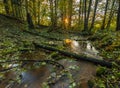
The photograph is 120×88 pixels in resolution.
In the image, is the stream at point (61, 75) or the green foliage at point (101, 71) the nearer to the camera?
the stream at point (61, 75)

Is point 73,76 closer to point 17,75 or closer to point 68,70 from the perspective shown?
point 68,70

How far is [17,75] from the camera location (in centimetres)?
533

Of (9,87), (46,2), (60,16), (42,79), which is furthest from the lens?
(60,16)

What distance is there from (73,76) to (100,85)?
3.33 ft

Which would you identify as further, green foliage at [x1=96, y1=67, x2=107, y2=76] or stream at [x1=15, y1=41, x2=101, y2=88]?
green foliage at [x1=96, y1=67, x2=107, y2=76]

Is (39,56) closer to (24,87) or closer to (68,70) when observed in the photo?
(68,70)

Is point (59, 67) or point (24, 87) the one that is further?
point (59, 67)

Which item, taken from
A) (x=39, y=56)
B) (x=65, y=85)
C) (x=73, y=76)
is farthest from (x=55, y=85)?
(x=39, y=56)

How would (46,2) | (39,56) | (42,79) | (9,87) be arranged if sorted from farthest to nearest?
1. (46,2)
2. (39,56)
3. (42,79)
4. (9,87)

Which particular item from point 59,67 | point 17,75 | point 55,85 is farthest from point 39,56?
point 55,85

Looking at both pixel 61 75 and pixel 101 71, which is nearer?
pixel 61 75

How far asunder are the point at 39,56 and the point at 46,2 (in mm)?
22832

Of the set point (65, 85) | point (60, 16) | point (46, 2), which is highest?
point (46, 2)

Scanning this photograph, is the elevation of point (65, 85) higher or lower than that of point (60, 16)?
lower
